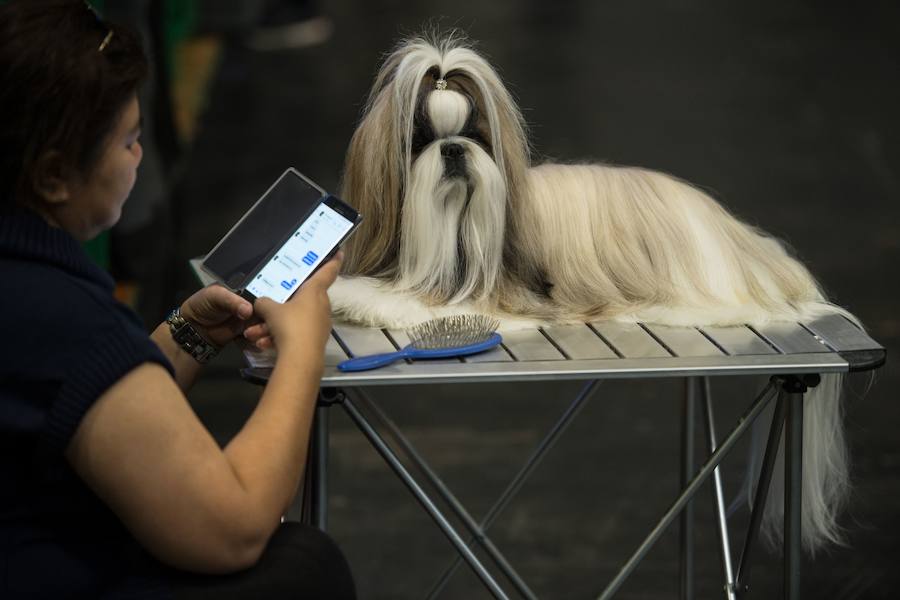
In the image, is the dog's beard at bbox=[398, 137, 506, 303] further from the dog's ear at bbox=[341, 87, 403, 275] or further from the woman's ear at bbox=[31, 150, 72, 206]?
the woman's ear at bbox=[31, 150, 72, 206]

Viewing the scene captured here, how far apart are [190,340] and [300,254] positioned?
0.20m

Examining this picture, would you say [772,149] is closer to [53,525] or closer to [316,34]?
[316,34]

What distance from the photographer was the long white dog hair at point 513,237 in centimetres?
190

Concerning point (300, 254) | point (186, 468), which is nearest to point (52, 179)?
point (186, 468)

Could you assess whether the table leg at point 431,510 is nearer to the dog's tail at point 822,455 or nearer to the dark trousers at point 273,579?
the dark trousers at point 273,579

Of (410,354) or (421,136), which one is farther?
(421,136)

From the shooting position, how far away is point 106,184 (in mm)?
1398

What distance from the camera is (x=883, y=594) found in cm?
275

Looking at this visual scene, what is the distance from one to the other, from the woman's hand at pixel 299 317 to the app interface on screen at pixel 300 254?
38mm

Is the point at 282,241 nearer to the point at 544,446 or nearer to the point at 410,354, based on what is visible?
the point at 410,354

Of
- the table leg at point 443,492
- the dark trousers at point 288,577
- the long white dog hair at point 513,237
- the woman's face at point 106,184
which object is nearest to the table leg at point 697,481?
the long white dog hair at point 513,237

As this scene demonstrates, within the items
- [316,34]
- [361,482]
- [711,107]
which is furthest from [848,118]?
[361,482]

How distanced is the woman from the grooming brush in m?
0.24

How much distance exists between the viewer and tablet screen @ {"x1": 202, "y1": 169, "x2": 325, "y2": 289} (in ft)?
5.83
